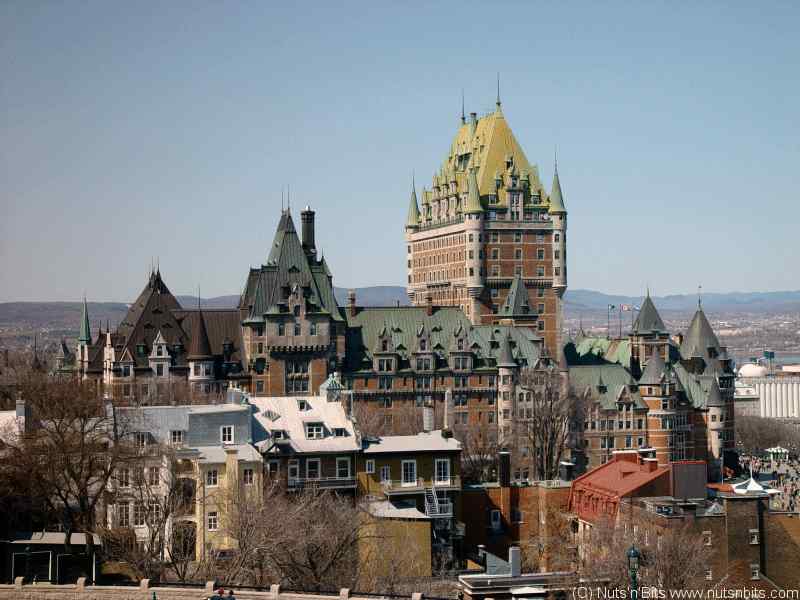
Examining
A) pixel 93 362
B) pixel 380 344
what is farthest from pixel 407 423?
pixel 93 362

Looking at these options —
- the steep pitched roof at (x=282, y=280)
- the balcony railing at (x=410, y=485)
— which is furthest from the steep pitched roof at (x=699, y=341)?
the balcony railing at (x=410, y=485)

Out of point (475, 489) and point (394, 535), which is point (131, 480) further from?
point (475, 489)

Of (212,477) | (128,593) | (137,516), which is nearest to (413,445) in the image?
(212,477)

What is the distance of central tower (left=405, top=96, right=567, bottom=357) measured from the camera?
161375 mm

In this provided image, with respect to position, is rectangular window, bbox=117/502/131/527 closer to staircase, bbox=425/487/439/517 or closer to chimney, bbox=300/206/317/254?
staircase, bbox=425/487/439/517

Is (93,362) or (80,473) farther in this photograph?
(93,362)

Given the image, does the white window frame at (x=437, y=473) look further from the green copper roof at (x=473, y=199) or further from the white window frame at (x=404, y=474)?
the green copper roof at (x=473, y=199)

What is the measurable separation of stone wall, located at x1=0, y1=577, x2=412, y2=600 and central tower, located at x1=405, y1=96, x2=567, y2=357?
96.7 metres

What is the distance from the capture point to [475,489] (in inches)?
3551

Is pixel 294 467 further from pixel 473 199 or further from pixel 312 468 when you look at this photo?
pixel 473 199

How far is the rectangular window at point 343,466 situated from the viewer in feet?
281

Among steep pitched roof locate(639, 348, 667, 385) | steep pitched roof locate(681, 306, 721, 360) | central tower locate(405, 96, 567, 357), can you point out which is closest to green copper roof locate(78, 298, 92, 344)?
central tower locate(405, 96, 567, 357)

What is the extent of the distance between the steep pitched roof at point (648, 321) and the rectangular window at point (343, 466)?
7757 cm

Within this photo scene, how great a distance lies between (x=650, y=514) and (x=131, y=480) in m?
27.9
